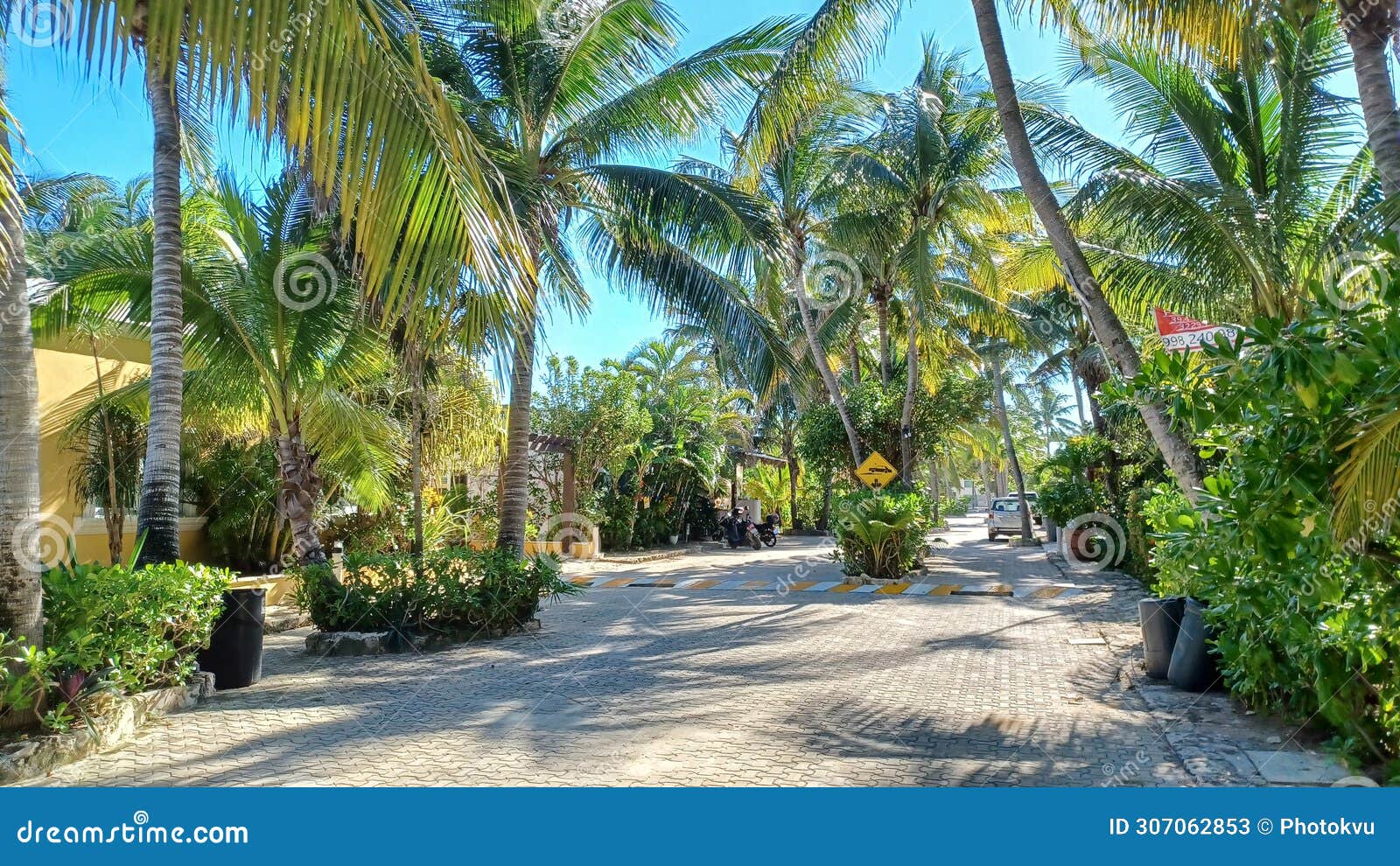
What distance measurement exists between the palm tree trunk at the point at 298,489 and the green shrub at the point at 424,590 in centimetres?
40

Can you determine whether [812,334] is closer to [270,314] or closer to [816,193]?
[816,193]

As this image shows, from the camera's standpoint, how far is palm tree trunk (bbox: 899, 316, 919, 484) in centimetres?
1833

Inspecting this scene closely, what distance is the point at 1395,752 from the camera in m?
4.63

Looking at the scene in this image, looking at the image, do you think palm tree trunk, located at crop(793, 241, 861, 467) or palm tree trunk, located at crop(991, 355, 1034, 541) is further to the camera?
palm tree trunk, located at crop(991, 355, 1034, 541)

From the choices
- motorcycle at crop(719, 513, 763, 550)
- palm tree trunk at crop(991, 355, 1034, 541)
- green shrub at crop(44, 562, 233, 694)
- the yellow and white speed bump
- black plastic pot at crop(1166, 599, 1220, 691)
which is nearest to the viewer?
green shrub at crop(44, 562, 233, 694)

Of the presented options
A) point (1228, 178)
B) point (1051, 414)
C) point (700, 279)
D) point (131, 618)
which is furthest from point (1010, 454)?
point (1051, 414)

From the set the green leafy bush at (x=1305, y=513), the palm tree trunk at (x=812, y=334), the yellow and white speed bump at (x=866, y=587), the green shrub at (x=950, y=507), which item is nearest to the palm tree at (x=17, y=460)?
the green leafy bush at (x=1305, y=513)

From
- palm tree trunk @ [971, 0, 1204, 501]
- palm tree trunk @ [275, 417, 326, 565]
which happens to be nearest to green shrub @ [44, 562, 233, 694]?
palm tree trunk @ [275, 417, 326, 565]

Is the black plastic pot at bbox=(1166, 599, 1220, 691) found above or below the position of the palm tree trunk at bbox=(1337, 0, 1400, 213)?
below

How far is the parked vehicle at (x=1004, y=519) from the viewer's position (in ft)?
104

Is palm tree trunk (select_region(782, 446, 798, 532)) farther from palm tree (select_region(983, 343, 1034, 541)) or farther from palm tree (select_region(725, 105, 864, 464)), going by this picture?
palm tree (select_region(725, 105, 864, 464))

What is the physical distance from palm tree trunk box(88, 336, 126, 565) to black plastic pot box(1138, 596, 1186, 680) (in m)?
11.7

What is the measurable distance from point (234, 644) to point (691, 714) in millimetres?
3979

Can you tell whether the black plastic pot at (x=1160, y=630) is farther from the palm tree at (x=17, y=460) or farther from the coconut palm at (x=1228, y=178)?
the palm tree at (x=17, y=460)
